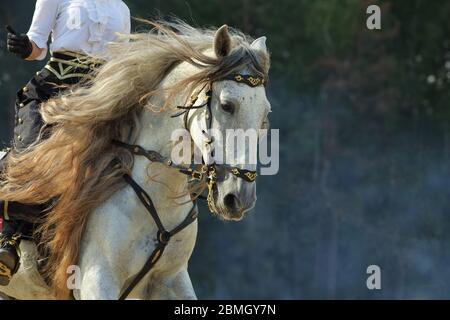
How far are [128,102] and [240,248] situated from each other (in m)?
13.5

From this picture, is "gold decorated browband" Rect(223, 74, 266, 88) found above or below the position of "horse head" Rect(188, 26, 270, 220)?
above

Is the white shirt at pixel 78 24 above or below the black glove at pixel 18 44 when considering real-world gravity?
above

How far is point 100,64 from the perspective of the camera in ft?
19.2

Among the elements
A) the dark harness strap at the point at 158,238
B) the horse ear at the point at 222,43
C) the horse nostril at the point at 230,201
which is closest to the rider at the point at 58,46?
the dark harness strap at the point at 158,238

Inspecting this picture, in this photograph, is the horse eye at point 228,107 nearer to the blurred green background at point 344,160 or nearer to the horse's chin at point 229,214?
the horse's chin at point 229,214

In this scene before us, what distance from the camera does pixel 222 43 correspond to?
5223mm

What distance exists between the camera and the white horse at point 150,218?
5.15m

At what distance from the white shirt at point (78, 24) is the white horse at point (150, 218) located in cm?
63

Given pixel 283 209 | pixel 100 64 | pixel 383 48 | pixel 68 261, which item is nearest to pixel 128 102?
pixel 100 64

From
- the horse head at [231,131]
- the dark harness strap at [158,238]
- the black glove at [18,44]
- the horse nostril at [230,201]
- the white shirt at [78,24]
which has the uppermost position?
the white shirt at [78,24]

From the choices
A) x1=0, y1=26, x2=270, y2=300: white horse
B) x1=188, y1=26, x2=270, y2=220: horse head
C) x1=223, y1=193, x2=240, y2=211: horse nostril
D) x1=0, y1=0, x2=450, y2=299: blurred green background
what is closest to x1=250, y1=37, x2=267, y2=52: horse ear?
x1=0, y1=26, x2=270, y2=300: white horse

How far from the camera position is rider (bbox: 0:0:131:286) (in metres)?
5.86

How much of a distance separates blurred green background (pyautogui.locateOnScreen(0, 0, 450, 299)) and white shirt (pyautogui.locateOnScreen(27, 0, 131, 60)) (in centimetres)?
1133

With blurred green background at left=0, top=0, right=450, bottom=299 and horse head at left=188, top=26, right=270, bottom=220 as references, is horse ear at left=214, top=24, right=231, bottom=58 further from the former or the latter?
blurred green background at left=0, top=0, right=450, bottom=299
